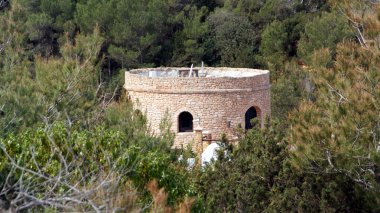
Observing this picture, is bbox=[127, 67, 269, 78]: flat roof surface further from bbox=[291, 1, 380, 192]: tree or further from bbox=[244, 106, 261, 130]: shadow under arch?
bbox=[291, 1, 380, 192]: tree

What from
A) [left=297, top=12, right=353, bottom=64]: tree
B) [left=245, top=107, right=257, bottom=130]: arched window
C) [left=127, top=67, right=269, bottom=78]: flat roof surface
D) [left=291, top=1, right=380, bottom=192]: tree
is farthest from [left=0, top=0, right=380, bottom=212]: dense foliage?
[left=297, top=12, right=353, bottom=64]: tree

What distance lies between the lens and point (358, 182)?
368 inches

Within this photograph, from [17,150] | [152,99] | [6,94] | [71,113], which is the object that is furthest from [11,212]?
[152,99]

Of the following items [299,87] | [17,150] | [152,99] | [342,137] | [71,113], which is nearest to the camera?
[17,150]

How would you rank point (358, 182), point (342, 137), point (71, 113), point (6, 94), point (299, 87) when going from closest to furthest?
point (342, 137), point (358, 182), point (6, 94), point (71, 113), point (299, 87)

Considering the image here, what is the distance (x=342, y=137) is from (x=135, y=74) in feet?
41.3

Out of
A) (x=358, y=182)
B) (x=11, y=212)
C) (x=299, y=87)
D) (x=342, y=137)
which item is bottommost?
(x=299, y=87)

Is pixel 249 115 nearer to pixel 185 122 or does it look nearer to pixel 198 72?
pixel 185 122

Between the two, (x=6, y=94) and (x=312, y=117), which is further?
(x=6, y=94)

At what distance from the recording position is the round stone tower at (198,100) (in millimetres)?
19922

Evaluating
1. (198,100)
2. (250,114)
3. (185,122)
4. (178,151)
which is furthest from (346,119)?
(250,114)

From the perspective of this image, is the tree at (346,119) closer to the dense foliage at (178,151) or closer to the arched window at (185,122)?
the dense foliage at (178,151)

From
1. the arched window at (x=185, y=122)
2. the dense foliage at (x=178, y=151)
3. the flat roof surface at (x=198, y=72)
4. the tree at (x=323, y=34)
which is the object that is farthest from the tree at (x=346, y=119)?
the tree at (x=323, y=34)

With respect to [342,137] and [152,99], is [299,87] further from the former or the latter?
[342,137]
